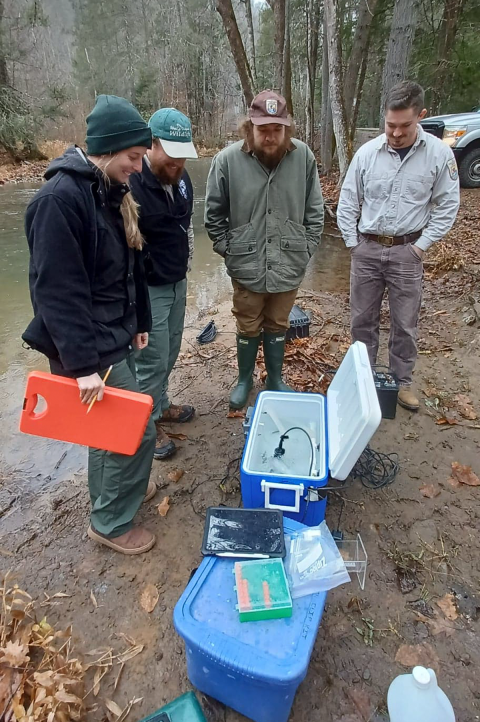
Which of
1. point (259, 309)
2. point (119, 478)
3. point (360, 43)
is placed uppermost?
point (360, 43)

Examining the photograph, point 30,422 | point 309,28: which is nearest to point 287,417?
point 30,422

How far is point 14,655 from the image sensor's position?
68.6 inches

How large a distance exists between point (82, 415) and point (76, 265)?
629mm

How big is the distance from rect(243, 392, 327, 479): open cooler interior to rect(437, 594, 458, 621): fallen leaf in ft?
2.72

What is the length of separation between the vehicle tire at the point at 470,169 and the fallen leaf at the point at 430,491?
8327 millimetres

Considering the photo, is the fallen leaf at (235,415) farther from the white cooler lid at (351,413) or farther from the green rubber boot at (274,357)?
the white cooler lid at (351,413)

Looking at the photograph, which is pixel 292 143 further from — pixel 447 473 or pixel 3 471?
pixel 3 471

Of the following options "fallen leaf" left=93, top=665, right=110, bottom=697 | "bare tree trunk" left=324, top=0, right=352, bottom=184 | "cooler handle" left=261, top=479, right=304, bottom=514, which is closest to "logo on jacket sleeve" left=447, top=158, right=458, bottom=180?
"cooler handle" left=261, top=479, right=304, bottom=514

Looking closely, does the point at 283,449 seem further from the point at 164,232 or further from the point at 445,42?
the point at 445,42

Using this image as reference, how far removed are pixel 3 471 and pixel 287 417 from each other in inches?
83.6

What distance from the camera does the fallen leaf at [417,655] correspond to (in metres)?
1.89

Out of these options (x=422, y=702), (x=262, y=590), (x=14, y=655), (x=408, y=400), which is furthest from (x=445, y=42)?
(x=14, y=655)

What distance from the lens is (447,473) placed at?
295 cm

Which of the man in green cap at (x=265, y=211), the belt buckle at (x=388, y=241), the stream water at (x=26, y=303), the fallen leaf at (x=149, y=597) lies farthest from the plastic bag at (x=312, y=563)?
the belt buckle at (x=388, y=241)
